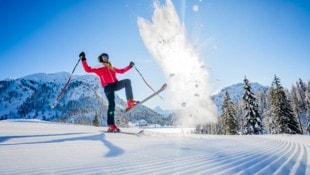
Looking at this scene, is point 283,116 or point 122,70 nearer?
point 122,70

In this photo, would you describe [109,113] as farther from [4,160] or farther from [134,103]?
[4,160]

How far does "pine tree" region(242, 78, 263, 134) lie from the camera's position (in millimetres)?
39969

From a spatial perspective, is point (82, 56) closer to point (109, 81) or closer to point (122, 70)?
point (109, 81)

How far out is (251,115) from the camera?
40.8 metres

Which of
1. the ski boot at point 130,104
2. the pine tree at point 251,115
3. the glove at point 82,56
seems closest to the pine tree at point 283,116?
the pine tree at point 251,115

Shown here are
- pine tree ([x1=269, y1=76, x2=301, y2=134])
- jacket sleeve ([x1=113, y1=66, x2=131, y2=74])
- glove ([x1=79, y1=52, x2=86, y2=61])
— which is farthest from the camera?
pine tree ([x1=269, y1=76, x2=301, y2=134])

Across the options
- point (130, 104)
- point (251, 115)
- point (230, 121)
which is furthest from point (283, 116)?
point (130, 104)

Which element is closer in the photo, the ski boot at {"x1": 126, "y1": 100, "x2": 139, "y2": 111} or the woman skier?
the woman skier

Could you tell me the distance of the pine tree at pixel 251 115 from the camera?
131ft

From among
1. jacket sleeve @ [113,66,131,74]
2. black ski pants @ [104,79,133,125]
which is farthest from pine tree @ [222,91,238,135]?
black ski pants @ [104,79,133,125]

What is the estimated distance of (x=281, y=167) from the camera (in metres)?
3.89

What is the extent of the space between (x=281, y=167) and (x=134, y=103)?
19.4 feet

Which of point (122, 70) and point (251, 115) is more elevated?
point (251, 115)

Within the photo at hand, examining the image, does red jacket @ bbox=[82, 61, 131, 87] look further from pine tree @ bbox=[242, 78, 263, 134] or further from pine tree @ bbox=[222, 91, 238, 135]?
pine tree @ bbox=[222, 91, 238, 135]
